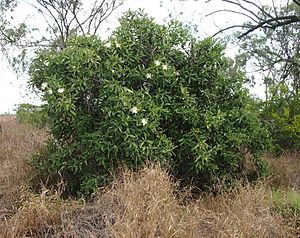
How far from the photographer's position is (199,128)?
21.5ft

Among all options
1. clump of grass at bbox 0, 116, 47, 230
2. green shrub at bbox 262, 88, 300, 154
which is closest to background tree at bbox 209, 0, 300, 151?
green shrub at bbox 262, 88, 300, 154

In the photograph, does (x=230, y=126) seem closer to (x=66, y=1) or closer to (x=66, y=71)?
(x=66, y=71)

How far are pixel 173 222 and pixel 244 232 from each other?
0.73 metres

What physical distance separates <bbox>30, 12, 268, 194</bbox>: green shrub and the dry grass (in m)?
0.48

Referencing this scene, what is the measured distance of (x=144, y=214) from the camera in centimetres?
468

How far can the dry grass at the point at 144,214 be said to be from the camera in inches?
183

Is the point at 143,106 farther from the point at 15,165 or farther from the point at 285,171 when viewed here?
the point at 285,171

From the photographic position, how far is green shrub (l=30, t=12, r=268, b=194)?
19.9ft

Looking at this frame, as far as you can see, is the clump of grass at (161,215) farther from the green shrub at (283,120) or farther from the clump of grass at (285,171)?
the green shrub at (283,120)

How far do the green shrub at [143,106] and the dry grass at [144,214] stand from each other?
480 millimetres

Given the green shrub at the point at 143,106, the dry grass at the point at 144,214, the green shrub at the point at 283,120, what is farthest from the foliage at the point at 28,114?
the dry grass at the point at 144,214

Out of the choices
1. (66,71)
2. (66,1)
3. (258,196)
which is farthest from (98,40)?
(66,1)

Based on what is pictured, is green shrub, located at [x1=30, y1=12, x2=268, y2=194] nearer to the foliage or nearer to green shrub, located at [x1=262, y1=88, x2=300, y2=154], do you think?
green shrub, located at [x1=262, y1=88, x2=300, y2=154]

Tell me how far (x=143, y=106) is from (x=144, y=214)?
1.82 m
